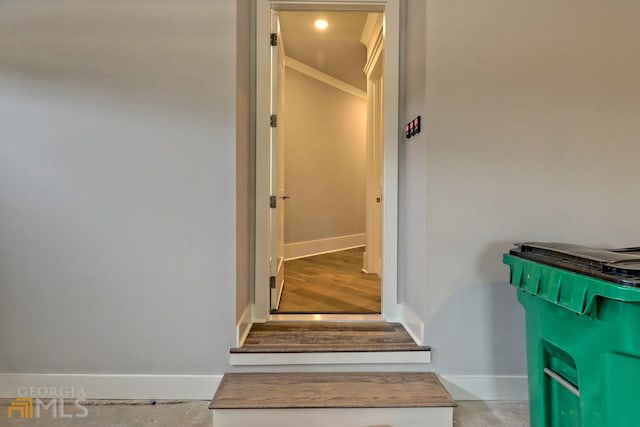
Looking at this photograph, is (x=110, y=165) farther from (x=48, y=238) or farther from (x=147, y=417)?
(x=147, y=417)

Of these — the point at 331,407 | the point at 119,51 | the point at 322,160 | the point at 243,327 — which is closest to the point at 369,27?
the point at 322,160

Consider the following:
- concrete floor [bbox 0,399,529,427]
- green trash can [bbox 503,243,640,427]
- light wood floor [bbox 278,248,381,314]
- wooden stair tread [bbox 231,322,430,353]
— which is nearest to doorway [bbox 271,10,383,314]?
light wood floor [bbox 278,248,381,314]

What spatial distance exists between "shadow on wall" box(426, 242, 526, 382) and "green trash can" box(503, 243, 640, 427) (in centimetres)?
37

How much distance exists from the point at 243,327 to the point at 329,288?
1.23 metres

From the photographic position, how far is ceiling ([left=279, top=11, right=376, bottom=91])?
308 cm

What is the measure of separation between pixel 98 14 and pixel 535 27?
7.50 feet

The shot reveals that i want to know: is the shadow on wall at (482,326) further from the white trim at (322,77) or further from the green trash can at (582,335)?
the white trim at (322,77)

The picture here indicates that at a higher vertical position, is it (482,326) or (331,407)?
(482,326)

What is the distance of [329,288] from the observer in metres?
2.95

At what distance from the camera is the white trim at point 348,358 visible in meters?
1.70

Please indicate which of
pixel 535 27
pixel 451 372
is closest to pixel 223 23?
pixel 535 27

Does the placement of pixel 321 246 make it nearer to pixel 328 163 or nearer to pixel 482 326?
pixel 328 163

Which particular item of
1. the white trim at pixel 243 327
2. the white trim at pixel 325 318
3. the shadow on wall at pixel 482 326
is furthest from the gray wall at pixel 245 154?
the shadow on wall at pixel 482 326

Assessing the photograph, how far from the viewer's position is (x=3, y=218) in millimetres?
1706
